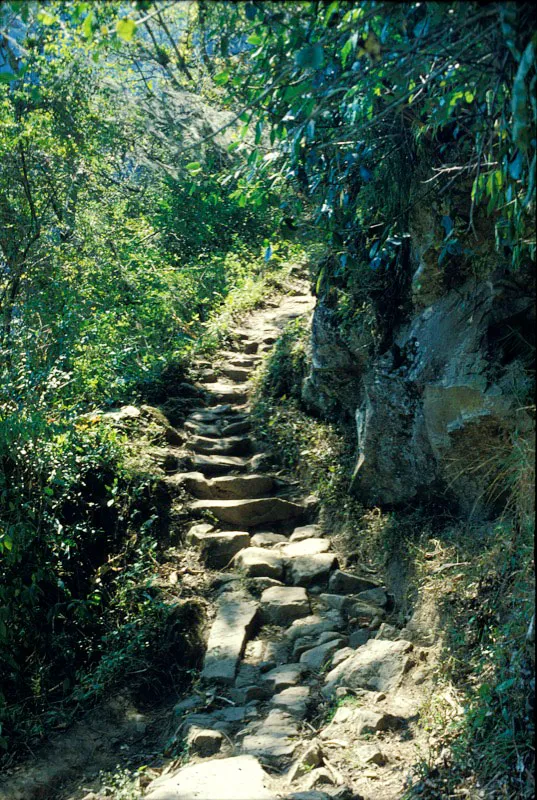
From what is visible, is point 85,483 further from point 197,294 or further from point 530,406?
point 197,294

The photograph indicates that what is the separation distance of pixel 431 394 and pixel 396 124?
1.76 metres

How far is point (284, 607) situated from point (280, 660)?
488 mm

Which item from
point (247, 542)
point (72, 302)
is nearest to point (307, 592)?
point (247, 542)

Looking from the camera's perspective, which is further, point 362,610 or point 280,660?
point 362,610

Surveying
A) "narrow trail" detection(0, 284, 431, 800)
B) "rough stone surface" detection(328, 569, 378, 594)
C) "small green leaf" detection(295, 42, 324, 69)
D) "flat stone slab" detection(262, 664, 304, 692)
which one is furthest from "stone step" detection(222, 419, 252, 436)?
"small green leaf" detection(295, 42, 324, 69)

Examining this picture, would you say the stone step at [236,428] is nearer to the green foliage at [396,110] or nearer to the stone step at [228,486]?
the stone step at [228,486]

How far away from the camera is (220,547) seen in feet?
20.9

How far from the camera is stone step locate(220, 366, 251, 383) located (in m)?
9.37

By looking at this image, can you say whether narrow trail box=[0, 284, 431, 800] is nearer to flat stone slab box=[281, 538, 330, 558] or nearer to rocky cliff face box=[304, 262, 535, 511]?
flat stone slab box=[281, 538, 330, 558]

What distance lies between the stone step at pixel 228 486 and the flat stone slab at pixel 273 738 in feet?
9.20

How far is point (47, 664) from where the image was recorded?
5.27 m

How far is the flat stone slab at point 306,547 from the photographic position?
6.32 m

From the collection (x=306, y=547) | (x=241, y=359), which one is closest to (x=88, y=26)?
(x=306, y=547)

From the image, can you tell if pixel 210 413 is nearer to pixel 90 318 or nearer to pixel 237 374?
pixel 237 374
